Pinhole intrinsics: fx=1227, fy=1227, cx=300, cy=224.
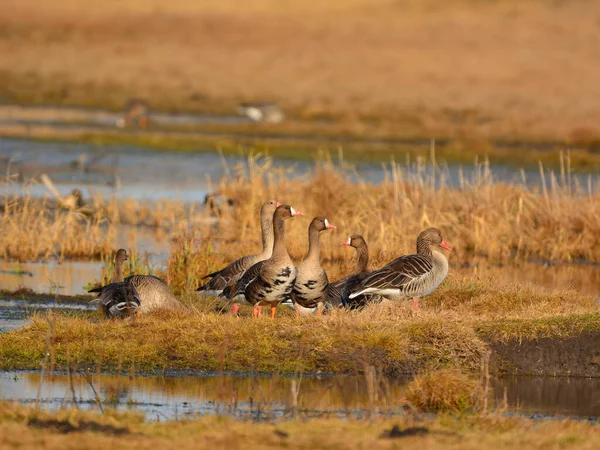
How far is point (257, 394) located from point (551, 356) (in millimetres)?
3533

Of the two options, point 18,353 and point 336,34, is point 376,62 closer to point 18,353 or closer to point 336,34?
point 336,34

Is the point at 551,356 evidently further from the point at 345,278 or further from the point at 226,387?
the point at 345,278

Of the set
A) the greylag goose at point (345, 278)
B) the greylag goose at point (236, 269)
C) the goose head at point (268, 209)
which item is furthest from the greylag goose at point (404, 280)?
the goose head at point (268, 209)

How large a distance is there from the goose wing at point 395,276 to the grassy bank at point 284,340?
0.83m

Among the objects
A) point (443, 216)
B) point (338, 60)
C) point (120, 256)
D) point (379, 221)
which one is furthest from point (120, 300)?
point (338, 60)

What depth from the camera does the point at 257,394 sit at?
1127 centimetres

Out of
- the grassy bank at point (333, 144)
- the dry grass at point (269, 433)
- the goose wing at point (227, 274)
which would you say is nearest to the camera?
the dry grass at point (269, 433)

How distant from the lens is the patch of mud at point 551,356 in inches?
508

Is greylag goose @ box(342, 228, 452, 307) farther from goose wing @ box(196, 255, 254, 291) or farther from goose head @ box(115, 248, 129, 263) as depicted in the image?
goose head @ box(115, 248, 129, 263)

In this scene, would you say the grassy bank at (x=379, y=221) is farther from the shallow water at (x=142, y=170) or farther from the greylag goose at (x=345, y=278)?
the shallow water at (x=142, y=170)

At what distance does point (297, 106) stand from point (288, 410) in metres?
44.7

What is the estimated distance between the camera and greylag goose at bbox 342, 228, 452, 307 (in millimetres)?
14672

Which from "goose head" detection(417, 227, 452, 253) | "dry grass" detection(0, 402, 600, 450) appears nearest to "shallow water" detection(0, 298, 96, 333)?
"goose head" detection(417, 227, 452, 253)

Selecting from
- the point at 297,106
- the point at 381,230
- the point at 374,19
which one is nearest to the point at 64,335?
the point at 381,230
